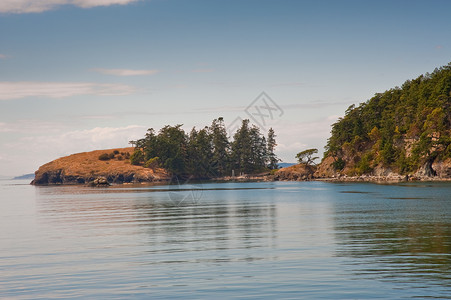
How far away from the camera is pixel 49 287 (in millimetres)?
20859

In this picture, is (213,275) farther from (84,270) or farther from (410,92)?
(410,92)

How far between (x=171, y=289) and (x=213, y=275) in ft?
9.67

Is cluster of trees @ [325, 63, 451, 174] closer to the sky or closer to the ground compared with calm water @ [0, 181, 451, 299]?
closer to the sky

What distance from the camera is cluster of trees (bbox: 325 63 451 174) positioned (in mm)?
140625

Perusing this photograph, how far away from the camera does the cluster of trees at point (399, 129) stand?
461 ft

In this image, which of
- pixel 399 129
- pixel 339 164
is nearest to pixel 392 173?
pixel 399 129

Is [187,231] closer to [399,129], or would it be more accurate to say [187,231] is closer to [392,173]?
[392,173]

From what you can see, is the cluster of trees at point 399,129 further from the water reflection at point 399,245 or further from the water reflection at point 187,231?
the water reflection at point 187,231

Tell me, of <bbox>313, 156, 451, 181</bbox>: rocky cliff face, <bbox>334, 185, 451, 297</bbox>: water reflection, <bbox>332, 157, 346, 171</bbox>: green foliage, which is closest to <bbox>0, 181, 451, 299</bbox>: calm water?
<bbox>334, 185, 451, 297</bbox>: water reflection

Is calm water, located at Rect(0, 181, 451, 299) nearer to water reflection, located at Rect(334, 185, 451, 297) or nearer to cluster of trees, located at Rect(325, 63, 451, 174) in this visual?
water reflection, located at Rect(334, 185, 451, 297)

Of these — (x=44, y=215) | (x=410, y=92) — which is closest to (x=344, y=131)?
(x=410, y=92)

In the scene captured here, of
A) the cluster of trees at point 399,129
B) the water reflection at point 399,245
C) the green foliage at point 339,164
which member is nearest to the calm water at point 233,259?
the water reflection at point 399,245

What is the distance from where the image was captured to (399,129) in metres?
164

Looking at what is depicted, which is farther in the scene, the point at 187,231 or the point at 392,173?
the point at 392,173
